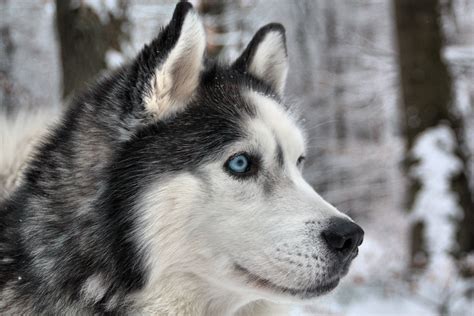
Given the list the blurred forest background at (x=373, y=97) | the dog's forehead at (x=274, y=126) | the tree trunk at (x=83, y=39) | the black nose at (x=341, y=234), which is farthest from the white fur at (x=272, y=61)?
the tree trunk at (x=83, y=39)

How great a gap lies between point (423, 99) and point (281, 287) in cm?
672

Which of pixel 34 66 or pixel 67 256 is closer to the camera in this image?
pixel 67 256

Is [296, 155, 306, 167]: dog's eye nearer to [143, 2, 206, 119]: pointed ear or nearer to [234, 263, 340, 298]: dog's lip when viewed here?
[143, 2, 206, 119]: pointed ear

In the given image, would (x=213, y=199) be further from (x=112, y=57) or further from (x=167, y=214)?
(x=112, y=57)

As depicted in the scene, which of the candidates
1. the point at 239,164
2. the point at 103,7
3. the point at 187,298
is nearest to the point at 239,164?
the point at 239,164

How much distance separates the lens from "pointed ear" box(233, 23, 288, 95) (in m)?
3.10

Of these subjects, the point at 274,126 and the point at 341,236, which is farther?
the point at 274,126

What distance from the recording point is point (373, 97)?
1122 centimetres

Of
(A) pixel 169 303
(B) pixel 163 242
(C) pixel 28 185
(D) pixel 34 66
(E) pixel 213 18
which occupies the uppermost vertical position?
(C) pixel 28 185

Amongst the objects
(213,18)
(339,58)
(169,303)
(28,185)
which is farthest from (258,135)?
(339,58)

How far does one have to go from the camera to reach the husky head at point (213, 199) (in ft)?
7.62

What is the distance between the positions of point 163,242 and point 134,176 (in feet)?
0.90

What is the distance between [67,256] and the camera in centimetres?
236

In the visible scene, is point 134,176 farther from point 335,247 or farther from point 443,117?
point 443,117
